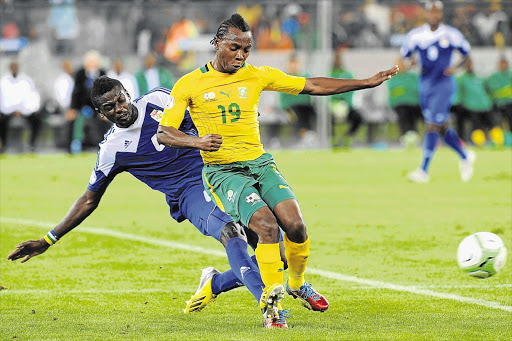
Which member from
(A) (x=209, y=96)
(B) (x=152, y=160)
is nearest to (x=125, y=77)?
(B) (x=152, y=160)

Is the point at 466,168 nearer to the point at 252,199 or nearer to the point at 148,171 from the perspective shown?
the point at 148,171

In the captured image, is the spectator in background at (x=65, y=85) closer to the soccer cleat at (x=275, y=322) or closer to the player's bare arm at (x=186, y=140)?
the player's bare arm at (x=186, y=140)

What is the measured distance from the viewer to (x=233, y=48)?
5934 millimetres

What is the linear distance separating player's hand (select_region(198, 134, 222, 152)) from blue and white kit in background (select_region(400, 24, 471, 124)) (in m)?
8.93

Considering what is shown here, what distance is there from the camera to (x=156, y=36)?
21.2 metres

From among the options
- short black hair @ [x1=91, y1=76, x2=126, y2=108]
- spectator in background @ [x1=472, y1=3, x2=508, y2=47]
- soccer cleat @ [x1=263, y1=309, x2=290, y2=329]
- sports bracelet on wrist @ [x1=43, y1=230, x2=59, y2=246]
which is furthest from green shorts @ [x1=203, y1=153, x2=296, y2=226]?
spectator in background @ [x1=472, y1=3, x2=508, y2=47]

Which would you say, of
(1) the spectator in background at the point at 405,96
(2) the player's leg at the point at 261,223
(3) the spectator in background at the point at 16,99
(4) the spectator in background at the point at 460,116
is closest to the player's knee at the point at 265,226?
(2) the player's leg at the point at 261,223

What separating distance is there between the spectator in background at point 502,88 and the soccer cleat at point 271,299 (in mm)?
15946

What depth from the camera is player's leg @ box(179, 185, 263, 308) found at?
568 centimetres

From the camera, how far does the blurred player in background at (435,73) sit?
14031 millimetres

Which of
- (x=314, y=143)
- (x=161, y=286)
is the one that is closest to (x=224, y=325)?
(x=161, y=286)

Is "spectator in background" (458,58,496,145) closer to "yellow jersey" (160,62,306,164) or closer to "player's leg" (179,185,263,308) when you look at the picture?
"player's leg" (179,185,263,308)

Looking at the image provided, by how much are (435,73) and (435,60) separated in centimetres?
22

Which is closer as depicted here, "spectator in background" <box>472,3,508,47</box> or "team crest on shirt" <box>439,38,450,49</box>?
"team crest on shirt" <box>439,38,450,49</box>
